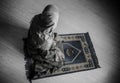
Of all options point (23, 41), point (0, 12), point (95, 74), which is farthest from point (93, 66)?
point (0, 12)

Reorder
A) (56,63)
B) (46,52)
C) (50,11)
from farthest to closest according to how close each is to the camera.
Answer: (56,63)
(46,52)
(50,11)

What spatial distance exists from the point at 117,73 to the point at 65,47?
2.49 ft

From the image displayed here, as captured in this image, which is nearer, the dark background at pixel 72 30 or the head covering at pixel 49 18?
the head covering at pixel 49 18

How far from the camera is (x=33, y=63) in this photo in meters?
1.61

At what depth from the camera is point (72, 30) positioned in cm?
206

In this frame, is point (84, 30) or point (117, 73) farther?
point (84, 30)

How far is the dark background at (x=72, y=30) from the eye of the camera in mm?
1604

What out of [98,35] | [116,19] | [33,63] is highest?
[116,19]

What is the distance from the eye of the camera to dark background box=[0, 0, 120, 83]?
5.26 ft

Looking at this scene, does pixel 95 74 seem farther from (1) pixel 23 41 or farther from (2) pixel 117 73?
(1) pixel 23 41

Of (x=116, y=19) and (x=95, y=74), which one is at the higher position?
(x=116, y=19)

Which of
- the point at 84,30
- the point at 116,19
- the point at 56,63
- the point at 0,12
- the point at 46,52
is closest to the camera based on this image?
the point at 46,52

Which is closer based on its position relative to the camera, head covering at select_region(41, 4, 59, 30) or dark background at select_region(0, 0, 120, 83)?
head covering at select_region(41, 4, 59, 30)

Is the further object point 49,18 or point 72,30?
point 72,30
